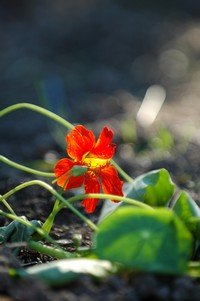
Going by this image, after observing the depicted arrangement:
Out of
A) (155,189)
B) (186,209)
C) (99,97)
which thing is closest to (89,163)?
(155,189)

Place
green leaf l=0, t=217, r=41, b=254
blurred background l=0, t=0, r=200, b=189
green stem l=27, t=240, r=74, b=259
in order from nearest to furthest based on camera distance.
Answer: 1. green stem l=27, t=240, r=74, b=259
2. green leaf l=0, t=217, r=41, b=254
3. blurred background l=0, t=0, r=200, b=189

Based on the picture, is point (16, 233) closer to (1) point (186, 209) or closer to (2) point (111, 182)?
(2) point (111, 182)

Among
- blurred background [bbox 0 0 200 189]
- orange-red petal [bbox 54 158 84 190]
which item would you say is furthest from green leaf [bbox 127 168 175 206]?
blurred background [bbox 0 0 200 189]

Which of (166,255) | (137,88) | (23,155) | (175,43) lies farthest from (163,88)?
(166,255)

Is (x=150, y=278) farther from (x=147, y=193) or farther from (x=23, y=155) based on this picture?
(x=23, y=155)

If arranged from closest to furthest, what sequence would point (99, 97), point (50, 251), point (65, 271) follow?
point (65, 271) < point (50, 251) < point (99, 97)

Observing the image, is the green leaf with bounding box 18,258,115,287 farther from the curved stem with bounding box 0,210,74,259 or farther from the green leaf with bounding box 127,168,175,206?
the green leaf with bounding box 127,168,175,206

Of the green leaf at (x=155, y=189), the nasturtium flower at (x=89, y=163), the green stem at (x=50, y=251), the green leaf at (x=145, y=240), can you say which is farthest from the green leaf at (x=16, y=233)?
the green leaf at (x=145, y=240)
